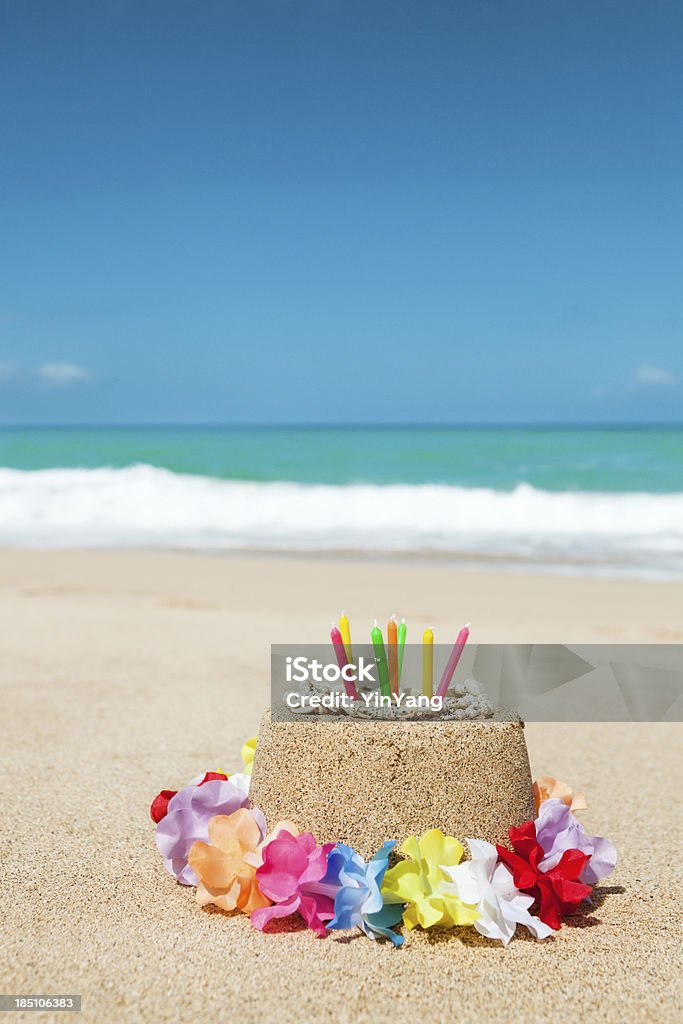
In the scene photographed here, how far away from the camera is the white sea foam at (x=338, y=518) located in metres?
12.1

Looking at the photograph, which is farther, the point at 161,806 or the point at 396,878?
the point at 161,806

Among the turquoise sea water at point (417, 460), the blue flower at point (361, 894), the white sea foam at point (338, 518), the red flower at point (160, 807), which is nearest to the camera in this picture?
the blue flower at point (361, 894)

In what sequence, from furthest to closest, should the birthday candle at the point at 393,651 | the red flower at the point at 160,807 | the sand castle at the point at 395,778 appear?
the red flower at the point at 160,807, the birthday candle at the point at 393,651, the sand castle at the point at 395,778

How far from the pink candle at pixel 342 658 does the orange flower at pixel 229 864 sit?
0.36 meters

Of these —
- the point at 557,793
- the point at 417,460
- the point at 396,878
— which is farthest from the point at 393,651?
the point at 417,460

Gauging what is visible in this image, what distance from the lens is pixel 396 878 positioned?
2.00 m

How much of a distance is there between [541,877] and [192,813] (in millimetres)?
817

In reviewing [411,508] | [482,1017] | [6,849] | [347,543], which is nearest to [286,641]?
[6,849]

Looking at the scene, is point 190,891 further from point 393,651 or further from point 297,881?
point 393,651

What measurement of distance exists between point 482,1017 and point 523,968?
0.68 feet

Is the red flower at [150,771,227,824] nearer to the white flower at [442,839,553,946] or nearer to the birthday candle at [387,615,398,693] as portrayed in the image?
the birthday candle at [387,615,398,693]

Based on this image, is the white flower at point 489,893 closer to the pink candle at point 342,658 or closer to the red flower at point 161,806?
the pink candle at point 342,658

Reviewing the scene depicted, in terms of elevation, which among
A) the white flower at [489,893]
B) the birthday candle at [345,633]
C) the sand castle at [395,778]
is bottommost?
the white flower at [489,893]

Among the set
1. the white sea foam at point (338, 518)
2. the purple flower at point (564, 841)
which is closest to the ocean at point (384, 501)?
the white sea foam at point (338, 518)
